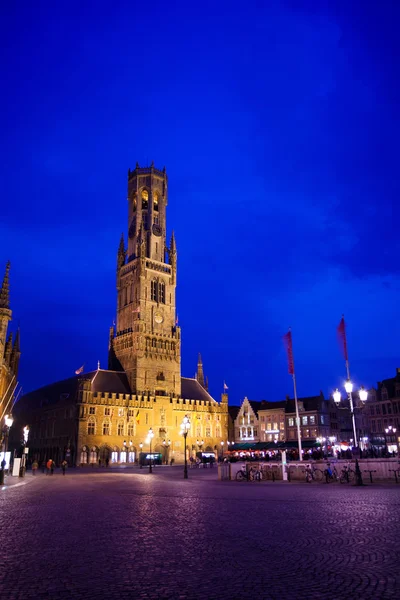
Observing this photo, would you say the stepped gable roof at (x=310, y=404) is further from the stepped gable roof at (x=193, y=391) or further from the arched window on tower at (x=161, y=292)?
the arched window on tower at (x=161, y=292)

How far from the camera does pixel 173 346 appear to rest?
324ft

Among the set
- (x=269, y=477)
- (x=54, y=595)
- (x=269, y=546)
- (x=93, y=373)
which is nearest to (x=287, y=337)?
(x=269, y=477)

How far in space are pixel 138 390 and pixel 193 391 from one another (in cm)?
1699

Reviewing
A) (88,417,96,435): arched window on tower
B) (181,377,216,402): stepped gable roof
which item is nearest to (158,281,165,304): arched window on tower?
(181,377,216,402): stepped gable roof

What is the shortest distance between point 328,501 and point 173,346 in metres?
79.9

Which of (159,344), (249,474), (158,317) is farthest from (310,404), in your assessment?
(249,474)

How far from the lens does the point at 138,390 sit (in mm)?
90000

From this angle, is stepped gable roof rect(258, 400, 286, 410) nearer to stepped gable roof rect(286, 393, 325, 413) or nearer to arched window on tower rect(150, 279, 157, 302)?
stepped gable roof rect(286, 393, 325, 413)

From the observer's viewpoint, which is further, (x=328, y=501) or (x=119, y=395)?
(x=119, y=395)

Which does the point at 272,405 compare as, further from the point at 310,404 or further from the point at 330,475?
the point at 330,475

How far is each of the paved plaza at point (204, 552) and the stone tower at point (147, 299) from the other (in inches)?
→ 2974

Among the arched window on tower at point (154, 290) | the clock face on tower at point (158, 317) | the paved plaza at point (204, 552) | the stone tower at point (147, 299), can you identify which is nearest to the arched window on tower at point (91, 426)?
the stone tower at point (147, 299)

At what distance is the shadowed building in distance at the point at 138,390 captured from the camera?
81875 millimetres

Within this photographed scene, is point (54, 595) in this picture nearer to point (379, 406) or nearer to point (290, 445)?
point (290, 445)
